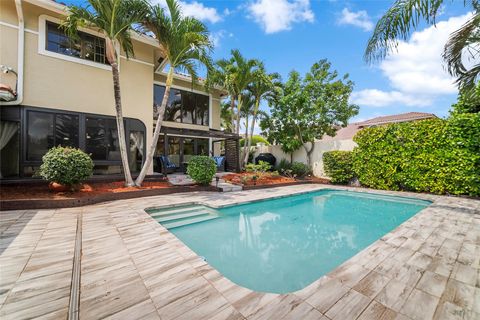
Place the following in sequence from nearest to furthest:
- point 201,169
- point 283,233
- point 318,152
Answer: point 283,233, point 201,169, point 318,152

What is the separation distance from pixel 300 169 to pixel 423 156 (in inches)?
244

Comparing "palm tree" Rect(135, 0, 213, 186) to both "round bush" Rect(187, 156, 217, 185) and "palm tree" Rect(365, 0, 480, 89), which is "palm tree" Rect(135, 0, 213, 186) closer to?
"round bush" Rect(187, 156, 217, 185)

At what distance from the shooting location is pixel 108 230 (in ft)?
13.5

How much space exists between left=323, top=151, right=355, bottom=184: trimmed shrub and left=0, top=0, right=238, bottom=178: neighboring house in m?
8.41

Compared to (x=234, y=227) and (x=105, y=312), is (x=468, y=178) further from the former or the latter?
(x=105, y=312)

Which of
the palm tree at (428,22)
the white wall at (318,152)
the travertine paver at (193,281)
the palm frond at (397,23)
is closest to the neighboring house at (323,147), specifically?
the white wall at (318,152)

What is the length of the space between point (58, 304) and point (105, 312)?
0.55m

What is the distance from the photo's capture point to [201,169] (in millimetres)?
8641

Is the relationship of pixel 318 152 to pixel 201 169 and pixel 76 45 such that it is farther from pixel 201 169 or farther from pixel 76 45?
pixel 76 45

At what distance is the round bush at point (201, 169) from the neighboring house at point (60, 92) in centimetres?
239

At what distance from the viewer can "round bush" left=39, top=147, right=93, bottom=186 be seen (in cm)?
586

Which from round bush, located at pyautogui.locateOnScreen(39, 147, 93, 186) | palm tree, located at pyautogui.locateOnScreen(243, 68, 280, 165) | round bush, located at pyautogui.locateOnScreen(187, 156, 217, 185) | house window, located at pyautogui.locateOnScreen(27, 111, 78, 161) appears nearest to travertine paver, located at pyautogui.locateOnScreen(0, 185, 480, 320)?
round bush, located at pyautogui.locateOnScreen(39, 147, 93, 186)

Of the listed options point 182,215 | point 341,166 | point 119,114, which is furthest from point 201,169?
point 341,166

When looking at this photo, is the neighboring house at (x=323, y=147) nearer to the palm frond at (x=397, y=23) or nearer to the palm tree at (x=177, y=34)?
the palm frond at (x=397, y=23)
